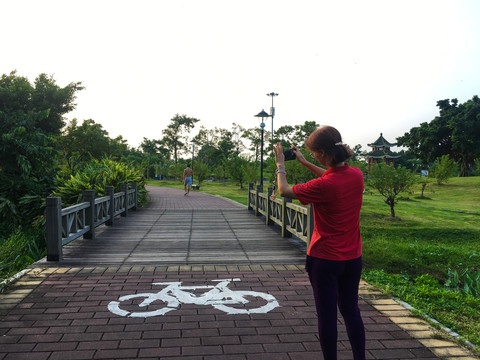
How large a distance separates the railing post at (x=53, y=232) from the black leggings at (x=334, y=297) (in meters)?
4.81

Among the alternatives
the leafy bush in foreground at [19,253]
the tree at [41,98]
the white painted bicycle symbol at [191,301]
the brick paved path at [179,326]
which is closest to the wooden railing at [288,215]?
the white painted bicycle symbol at [191,301]

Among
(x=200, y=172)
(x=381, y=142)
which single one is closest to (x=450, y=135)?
(x=381, y=142)

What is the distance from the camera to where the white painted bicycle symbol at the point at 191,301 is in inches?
153

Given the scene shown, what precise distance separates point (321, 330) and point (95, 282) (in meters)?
3.41

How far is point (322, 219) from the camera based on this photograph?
2438mm

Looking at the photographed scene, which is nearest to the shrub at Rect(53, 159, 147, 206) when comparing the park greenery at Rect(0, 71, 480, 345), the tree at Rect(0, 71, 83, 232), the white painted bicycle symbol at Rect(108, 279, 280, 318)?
the park greenery at Rect(0, 71, 480, 345)

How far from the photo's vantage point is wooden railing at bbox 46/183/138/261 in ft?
19.5

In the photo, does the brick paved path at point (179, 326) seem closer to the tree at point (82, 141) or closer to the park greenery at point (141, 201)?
the park greenery at point (141, 201)

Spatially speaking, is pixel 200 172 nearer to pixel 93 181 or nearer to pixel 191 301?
pixel 93 181

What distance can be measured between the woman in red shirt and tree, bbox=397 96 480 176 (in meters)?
44.1

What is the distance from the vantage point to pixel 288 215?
8.36 m

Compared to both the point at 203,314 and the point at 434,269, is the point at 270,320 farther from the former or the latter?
the point at 434,269

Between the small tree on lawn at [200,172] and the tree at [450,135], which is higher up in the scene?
the tree at [450,135]

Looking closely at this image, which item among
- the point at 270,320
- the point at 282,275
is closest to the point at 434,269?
the point at 282,275
